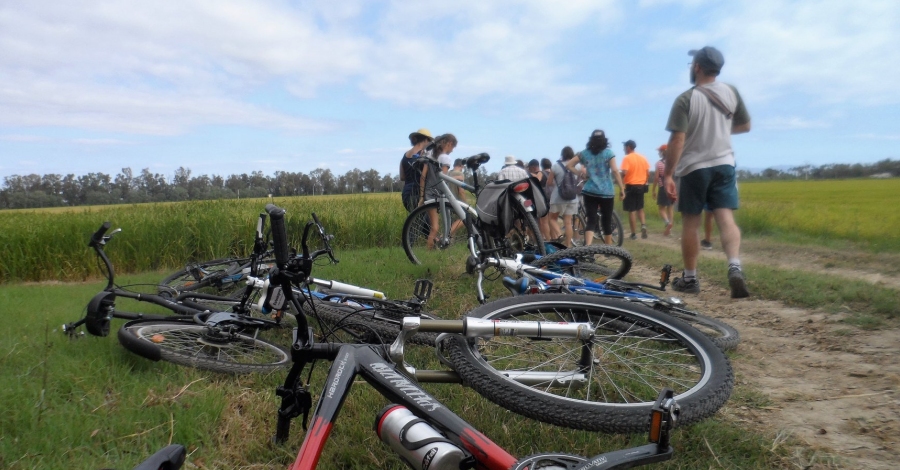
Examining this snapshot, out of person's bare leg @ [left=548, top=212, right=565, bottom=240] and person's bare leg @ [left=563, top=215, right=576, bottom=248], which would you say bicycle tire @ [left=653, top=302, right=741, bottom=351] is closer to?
person's bare leg @ [left=563, top=215, right=576, bottom=248]

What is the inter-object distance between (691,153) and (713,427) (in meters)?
2.66

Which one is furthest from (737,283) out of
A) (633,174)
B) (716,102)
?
(633,174)

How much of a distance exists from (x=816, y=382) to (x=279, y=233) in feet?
8.34

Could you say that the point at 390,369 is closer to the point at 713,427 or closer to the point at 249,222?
the point at 713,427

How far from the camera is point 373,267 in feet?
19.1

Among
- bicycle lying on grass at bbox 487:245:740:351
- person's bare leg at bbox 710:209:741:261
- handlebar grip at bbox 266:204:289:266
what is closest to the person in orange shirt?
person's bare leg at bbox 710:209:741:261

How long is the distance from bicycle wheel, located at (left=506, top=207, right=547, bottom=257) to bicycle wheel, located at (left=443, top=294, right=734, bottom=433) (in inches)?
76.1

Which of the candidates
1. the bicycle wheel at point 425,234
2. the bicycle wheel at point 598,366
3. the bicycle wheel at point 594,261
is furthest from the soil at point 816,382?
the bicycle wheel at point 425,234

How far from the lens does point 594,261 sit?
4117 mm

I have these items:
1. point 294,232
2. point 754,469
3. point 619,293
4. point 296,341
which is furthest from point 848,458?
point 294,232

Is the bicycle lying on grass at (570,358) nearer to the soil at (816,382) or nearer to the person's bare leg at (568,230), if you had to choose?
the soil at (816,382)

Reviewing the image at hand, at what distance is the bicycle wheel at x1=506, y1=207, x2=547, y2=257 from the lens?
15.1 ft

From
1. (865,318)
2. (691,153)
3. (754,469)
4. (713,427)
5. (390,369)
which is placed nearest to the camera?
(390,369)

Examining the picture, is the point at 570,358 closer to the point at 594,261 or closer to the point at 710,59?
the point at 594,261
